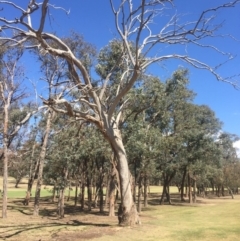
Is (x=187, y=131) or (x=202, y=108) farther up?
(x=202, y=108)

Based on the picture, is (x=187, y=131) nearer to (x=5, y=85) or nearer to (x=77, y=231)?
(x=5, y=85)

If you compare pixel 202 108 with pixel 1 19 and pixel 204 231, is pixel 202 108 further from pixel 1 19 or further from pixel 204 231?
pixel 1 19

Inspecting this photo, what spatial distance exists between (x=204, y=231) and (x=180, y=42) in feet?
27.0

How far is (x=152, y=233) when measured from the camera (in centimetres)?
1306

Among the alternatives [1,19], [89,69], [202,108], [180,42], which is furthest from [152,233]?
[202,108]

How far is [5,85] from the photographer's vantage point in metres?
22.7

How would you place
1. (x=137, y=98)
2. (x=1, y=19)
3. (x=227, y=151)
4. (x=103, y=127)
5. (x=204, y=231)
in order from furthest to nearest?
(x=227, y=151) → (x=137, y=98) → (x=103, y=127) → (x=204, y=231) → (x=1, y=19)

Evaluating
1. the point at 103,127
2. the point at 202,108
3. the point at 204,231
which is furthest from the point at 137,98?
the point at 202,108

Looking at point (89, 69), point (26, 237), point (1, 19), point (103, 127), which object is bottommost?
point (26, 237)

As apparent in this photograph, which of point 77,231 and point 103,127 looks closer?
point 77,231

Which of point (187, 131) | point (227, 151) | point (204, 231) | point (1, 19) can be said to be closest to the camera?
point (1, 19)

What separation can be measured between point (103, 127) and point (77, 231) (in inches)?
184

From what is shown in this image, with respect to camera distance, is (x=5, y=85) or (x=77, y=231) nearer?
(x=77, y=231)

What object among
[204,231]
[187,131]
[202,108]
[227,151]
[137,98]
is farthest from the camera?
[227,151]
